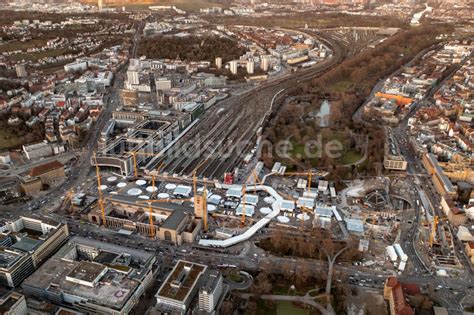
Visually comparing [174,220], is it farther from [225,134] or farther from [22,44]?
[22,44]

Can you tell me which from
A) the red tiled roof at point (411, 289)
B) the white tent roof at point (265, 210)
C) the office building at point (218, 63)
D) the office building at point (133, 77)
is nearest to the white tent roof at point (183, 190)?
the white tent roof at point (265, 210)

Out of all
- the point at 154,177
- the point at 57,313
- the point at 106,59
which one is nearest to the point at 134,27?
the point at 106,59

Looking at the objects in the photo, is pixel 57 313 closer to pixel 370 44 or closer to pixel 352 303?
pixel 352 303

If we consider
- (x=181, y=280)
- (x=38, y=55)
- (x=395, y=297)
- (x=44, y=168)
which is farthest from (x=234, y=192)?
(x=38, y=55)

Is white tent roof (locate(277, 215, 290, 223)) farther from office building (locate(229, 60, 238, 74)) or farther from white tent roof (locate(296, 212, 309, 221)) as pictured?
office building (locate(229, 60, 238, 74))

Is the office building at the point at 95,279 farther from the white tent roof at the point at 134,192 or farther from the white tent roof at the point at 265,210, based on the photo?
the white tent roof at the point at 265,210

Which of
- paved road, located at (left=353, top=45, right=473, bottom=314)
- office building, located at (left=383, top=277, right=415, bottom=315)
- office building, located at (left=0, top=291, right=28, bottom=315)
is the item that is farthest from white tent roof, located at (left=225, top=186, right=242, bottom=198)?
office building, located at (left=0, top=291, right=28, bottom=315)
